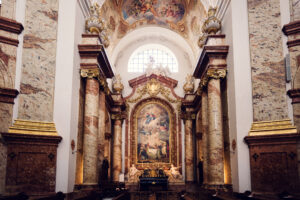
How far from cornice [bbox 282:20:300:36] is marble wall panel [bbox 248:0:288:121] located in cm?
30

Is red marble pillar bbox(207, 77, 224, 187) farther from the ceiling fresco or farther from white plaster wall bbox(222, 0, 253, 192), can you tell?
the ceiling fresco

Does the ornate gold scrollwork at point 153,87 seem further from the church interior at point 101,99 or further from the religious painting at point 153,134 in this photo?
the church interior at point 101,99

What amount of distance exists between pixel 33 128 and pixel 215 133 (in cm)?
716

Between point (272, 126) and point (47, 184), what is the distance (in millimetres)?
8097

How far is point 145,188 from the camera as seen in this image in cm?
2075

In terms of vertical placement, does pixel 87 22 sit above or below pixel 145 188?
above

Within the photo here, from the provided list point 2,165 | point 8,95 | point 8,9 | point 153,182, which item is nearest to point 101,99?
point 8,95

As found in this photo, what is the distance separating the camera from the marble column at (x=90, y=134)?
1392cm

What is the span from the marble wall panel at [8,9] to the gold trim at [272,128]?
31.2ft

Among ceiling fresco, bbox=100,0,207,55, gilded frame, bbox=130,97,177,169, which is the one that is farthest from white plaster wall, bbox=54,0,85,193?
gilded frame, bbox=130,97,177,169

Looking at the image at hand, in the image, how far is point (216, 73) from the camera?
49.8 feet

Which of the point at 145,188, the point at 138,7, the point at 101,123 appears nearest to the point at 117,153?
the point at 145,188

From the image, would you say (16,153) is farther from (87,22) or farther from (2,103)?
(87,22)

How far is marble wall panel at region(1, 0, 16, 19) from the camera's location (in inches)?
487
